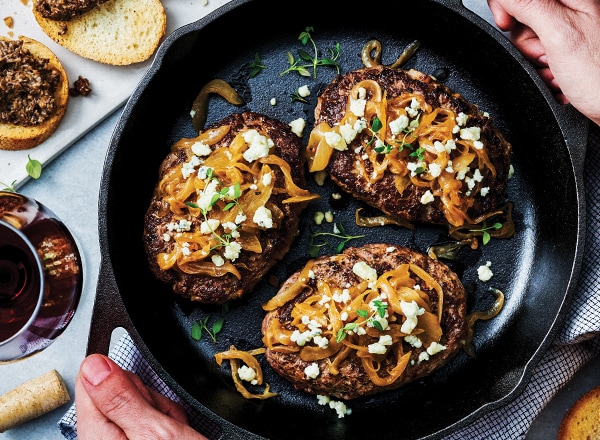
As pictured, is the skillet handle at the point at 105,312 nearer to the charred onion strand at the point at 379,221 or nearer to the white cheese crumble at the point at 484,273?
the charred onion strand at the point at 379,221

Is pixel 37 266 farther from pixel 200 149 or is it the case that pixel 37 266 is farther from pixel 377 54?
pixel 377 54

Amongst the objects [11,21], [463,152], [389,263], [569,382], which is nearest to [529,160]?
[463,152]

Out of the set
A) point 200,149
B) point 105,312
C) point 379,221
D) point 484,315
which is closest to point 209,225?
point 200,149

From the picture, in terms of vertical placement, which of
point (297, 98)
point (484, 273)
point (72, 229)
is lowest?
point (72, 229)

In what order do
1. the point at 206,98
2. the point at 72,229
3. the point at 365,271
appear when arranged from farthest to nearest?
the point at 72,229
the point at 206,98
the point at 365,271

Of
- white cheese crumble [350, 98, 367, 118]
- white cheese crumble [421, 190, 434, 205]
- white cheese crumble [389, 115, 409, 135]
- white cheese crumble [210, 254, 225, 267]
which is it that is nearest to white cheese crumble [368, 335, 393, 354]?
white cheese crumble [421, 190, 434, 205]

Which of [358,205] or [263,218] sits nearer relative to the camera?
[263,218]

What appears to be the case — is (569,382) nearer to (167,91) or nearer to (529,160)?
(529,160)

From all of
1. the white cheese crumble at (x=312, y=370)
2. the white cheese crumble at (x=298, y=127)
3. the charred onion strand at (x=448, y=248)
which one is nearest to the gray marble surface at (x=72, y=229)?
the white cheese crumble at (x=298, y=127)
